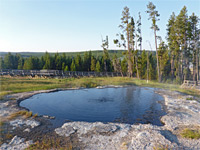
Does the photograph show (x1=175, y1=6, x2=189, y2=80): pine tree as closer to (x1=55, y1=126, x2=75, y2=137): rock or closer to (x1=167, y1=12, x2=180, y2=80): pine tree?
(x1=167, y1=12, x2=180, y2=80): pine tree

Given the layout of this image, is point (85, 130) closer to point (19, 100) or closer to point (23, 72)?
point (19, 100)

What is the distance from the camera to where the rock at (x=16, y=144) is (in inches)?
188

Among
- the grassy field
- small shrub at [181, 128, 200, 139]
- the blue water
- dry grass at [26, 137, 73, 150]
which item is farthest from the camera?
the grassy field

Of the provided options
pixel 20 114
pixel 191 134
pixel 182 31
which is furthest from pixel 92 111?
pixel 182 31

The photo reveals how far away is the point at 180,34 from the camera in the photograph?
2762 cm

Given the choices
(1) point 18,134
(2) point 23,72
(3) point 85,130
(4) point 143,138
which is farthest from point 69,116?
(2) point 23,72

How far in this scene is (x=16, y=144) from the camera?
195 inches

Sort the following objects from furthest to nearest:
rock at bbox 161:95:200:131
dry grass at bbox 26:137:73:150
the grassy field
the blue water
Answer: the grassy field → the blue water → rock at bbox 161:95:200:131 → dry grass at bbox 26:137:73:150

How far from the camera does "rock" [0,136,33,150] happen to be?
4779mm

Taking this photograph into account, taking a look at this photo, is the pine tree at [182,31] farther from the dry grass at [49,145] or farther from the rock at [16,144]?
the rock at [16,144]

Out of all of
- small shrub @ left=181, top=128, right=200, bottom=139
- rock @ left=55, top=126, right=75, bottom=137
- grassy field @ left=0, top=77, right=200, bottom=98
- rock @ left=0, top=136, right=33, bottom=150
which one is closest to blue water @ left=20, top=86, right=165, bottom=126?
rock @ left=55, top=126, right=75, bottom=137

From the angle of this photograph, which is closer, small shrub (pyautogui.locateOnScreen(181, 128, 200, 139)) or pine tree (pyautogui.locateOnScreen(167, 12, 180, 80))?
small shrub (pyautogui.locateOnScreen(181, 128, 200, 139))

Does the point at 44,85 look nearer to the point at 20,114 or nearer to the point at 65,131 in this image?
the point at 20,114

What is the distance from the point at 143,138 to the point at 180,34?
27604 millimetres
